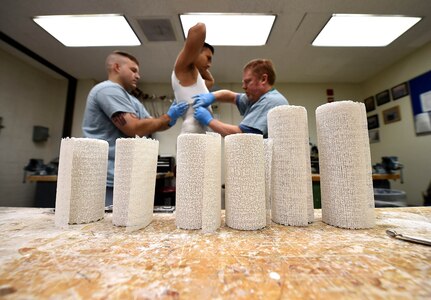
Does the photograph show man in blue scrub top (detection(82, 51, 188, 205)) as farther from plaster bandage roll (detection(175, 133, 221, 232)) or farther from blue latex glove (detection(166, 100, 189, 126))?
plaster bandage roll (detection(175, 133, 221, 232))

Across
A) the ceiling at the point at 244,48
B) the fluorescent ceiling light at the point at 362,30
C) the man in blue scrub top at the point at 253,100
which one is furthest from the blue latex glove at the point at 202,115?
the fluorescent ceiling light at the point at 362,30

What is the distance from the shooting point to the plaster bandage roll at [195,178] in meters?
0.47

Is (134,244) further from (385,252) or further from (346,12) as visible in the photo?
(346,12)

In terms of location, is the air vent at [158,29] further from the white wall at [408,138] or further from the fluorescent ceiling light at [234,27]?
the white wall at [408,138]

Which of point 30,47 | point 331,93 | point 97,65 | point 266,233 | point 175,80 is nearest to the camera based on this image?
point 266,233

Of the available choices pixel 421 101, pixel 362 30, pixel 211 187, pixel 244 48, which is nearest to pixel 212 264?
pixel 211 187

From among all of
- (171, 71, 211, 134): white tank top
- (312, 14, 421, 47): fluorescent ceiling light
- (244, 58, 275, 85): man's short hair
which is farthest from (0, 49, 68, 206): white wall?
(312, 14, 421, 47): fluorescent ceiling light

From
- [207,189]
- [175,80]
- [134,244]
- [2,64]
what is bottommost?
[134,244]

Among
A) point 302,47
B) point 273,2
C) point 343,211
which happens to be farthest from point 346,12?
point 343,211

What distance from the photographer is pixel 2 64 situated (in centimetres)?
219

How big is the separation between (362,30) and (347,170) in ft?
7.04

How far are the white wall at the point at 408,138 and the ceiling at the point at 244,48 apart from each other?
0.13 metres

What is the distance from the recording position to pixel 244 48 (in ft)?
7.04

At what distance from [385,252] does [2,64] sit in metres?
3.47
